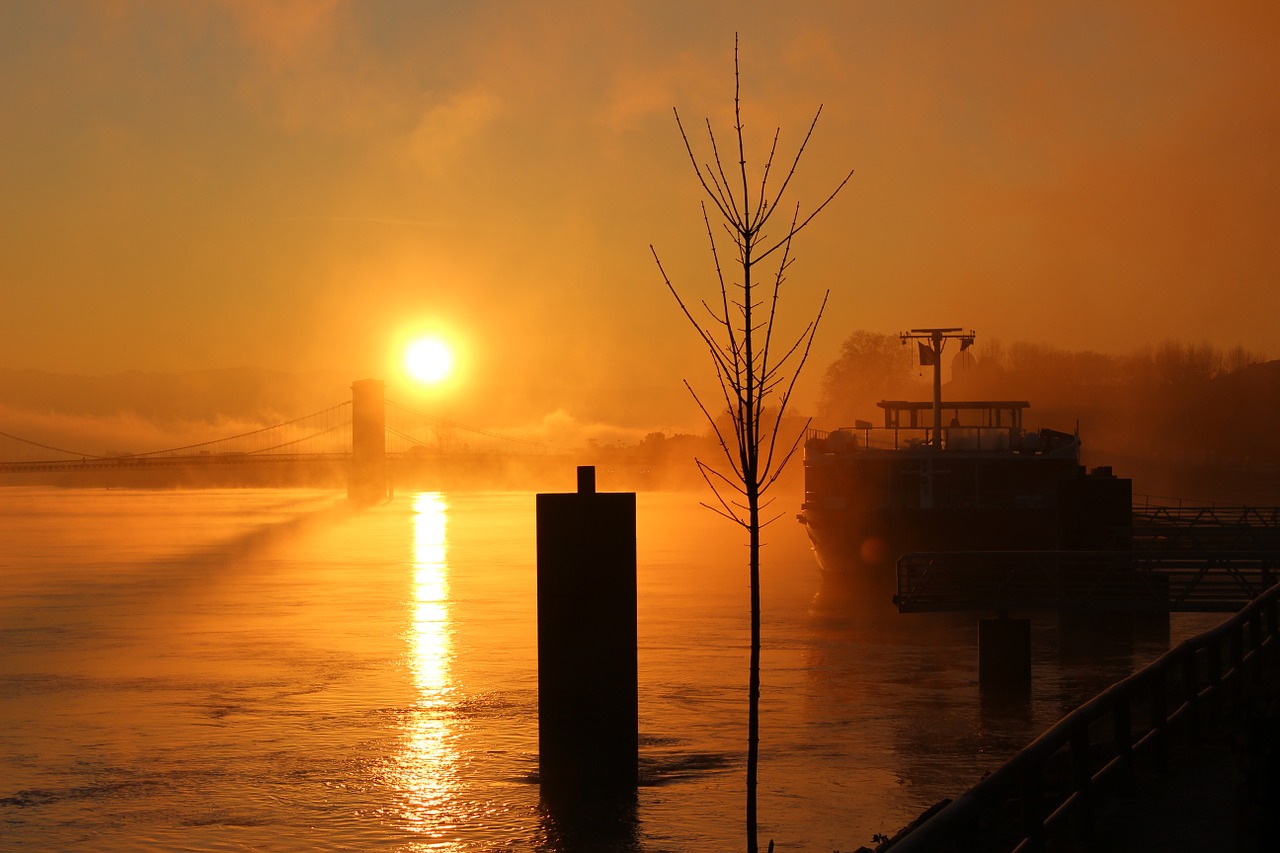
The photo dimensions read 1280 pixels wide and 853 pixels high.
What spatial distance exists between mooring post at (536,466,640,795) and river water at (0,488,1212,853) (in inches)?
76.1

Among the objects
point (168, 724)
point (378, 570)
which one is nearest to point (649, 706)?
point (168, 724)

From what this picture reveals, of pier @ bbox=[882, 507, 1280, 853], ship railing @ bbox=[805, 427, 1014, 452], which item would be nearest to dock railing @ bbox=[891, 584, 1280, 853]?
pier @ bbox=[882, 507, 1280, 853]

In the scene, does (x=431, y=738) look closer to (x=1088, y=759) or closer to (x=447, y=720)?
(x=447, y=720)

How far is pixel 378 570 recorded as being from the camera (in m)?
83.9

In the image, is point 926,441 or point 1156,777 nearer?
point 1156,777

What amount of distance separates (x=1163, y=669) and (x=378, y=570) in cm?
7711

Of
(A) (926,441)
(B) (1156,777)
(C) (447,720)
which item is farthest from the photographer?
(A) (926,441)

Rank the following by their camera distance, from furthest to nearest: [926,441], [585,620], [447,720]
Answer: [926,441], [447,720], [585,620]

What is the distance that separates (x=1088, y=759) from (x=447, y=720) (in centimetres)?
1986

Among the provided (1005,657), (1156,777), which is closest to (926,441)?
(1005,657)

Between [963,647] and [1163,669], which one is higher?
[1163,669]

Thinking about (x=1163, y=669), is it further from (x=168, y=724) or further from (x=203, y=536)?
(x=203, y=536)

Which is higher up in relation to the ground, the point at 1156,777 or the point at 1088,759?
the point at 1088,759

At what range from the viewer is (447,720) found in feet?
89.0
